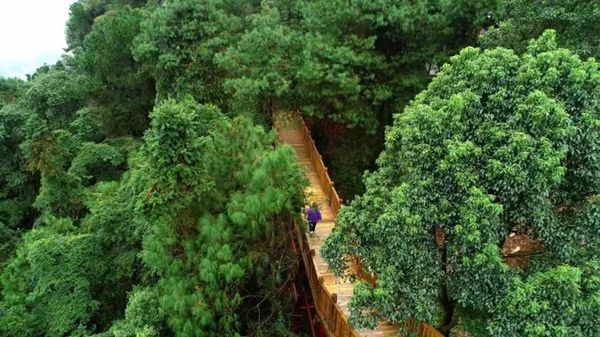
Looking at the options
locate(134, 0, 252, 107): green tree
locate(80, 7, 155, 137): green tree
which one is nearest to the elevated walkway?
locate(134, 0, 252, 107): green tree

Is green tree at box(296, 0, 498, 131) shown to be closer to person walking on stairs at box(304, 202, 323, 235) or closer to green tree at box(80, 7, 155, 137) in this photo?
person walking on stairs at box(304, 202, 323, 235)

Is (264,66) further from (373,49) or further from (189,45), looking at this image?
(189,45)

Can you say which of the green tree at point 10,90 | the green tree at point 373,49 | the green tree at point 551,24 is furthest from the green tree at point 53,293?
the green tree at point 10,90

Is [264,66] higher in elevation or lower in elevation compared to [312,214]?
higher

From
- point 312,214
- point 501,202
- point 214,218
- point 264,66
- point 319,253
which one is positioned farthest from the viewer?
point 264,66

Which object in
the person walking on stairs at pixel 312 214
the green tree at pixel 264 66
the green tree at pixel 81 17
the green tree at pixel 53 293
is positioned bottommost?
the green tree at pixel 53 293

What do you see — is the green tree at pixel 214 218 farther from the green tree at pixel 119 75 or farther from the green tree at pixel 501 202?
the green tree at pixel 119 75

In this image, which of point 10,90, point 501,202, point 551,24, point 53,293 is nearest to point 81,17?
point 10,90
